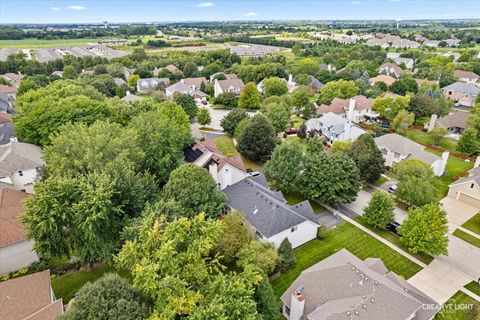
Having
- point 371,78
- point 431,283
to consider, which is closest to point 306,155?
point 431,283

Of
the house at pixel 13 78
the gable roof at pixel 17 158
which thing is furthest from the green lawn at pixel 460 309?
the house at pixel 13 78

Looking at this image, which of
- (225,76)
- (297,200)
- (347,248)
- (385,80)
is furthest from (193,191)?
(385,80)

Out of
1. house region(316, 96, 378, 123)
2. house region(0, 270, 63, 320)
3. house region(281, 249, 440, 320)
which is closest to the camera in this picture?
house region(0, 270, 63, 320)

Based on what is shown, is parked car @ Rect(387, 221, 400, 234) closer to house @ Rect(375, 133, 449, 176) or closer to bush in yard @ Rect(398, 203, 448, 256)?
bush in yard @ Rect(398, 203, 448, 256)

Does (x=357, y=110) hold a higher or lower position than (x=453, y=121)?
higher

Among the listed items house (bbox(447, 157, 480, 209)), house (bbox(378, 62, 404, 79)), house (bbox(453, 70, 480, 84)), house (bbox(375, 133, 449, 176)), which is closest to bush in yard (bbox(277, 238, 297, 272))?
house (bbox(447, 157, 480, 209))

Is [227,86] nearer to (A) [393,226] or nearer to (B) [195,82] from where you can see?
(B) [195,82]

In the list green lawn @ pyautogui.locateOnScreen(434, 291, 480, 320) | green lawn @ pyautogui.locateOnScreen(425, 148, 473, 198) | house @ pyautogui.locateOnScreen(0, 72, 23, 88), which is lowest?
green lawn @ pyautogui.locateOnScreen(425, 148, 473, 198)

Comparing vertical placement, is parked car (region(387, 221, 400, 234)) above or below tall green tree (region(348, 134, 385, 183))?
below
